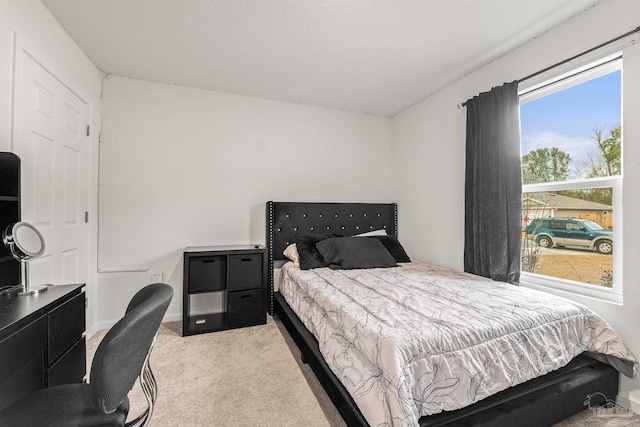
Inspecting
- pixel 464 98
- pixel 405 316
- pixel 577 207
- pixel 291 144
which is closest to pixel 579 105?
pixel 577 207

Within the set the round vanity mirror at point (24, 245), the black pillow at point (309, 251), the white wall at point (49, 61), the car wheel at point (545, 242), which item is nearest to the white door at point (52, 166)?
the white wall at point (49, 61)

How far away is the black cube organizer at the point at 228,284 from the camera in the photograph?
267 centimetres

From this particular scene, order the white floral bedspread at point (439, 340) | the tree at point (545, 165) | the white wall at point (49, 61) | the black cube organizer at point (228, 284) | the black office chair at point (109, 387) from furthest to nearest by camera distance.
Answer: the black cube organizer at point (228, 284), the tree at point (545, 165), the white wall at point (49, 61), the white floral bedspread at point (439, 340), the black office chair at point (109, 387)

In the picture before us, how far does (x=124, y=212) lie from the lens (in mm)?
2824

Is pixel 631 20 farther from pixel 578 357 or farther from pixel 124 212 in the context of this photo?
pixel 124 212

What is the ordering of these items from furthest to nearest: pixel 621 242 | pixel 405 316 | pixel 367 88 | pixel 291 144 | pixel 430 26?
pixel 291 144 < pixel 367 88 < pixel 430 26 < pixel 621 242 < pixel 405 316

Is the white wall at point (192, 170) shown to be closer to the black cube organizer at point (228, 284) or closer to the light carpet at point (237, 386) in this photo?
the black cube organizer at point (228, 284)

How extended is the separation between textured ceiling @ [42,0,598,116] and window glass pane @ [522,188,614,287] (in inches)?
50.0

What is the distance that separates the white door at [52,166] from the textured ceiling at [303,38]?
536 millimetres

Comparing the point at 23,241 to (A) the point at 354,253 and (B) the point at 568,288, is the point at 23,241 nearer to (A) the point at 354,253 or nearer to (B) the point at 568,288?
(A) the point at 354,253

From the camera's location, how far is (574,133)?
2102mm

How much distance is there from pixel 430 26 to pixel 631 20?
3.71 feet

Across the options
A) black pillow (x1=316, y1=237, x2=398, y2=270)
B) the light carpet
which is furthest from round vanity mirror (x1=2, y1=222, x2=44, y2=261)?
black pillow (x1=316, y1=237, x2=398, y2=270)

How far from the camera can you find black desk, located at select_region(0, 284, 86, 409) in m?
1.00
